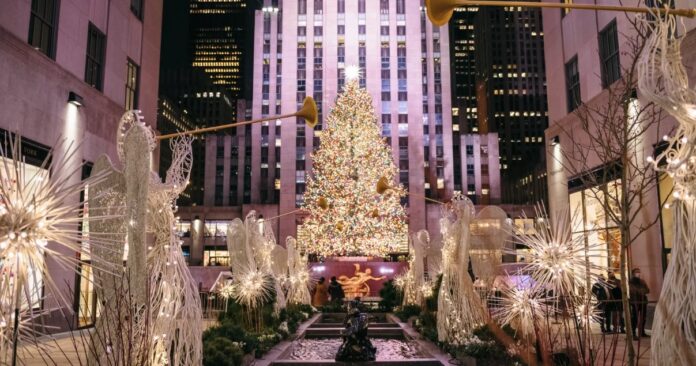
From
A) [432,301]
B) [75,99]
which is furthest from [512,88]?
[75,99]

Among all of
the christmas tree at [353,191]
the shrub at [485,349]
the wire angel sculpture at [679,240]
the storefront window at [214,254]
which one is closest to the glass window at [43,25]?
the shrub at [485,349]

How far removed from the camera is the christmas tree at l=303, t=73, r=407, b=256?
3684cm

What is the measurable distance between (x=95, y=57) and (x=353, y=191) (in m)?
21.3

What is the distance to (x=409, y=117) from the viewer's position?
63.1 m

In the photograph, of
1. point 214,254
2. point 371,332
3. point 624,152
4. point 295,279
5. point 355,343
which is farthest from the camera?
point 214,254

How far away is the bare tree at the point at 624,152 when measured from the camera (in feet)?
17.6

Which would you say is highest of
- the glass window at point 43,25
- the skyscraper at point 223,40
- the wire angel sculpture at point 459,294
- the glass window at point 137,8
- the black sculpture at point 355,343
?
the skyscraper at point 223,40

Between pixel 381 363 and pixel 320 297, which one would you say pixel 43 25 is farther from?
pixel 320 297

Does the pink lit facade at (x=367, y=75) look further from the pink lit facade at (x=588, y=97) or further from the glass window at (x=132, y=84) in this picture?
the glass window at (x=132, y=84)

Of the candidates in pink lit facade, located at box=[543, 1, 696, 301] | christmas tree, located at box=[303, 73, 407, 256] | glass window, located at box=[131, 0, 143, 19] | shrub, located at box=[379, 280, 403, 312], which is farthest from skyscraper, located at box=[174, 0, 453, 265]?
glass window, located at box=[131, 0, 143, 19]

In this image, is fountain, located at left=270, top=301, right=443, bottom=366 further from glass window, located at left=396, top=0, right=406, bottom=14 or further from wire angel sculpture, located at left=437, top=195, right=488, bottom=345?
glass window, located at left=396, top=0, right=406, bottom=14

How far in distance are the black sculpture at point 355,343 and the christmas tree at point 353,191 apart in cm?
2496

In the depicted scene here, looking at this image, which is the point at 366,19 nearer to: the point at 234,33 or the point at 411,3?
the point at 411,3

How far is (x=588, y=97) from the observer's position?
20.1m
